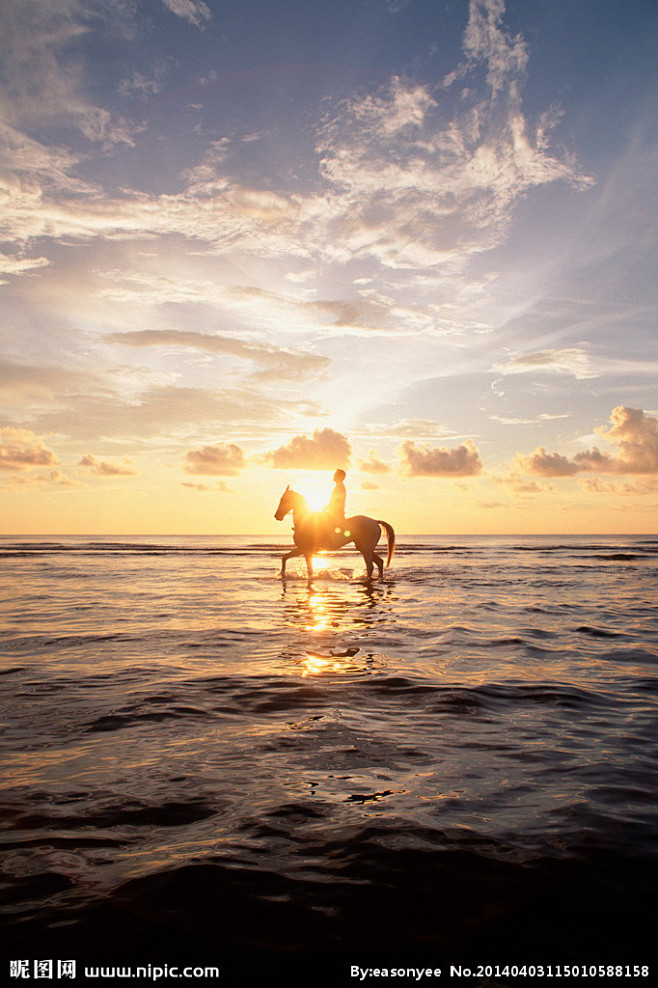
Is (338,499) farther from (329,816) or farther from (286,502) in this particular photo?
(329,816)

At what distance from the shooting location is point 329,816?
317 centimetres

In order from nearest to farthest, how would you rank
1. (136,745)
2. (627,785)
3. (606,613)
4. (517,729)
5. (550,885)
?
1. (550,885)
2. (627,785)
3. (136,745)
4. (517,729)
5. (606,613)

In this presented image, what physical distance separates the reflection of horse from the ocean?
35.1ft

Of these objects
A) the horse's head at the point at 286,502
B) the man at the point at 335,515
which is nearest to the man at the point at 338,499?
the man at the point at 335,515

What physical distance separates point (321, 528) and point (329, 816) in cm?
1537

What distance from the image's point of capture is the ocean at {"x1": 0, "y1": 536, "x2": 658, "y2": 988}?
2.12 meters

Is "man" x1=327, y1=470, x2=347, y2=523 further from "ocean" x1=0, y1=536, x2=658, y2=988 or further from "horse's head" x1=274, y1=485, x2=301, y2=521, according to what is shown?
"ocean" x1=0, y1=536, x2=658, y2=988

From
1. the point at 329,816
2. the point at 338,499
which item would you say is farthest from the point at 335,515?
the point at 329,816

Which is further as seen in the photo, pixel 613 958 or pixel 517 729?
pixel 517 729

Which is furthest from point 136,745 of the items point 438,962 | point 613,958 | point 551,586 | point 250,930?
point 551,586

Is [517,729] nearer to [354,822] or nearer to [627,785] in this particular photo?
[627,785]

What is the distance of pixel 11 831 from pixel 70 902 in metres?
0.90

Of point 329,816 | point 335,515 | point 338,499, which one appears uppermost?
point 338,499

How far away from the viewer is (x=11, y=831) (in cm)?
299
